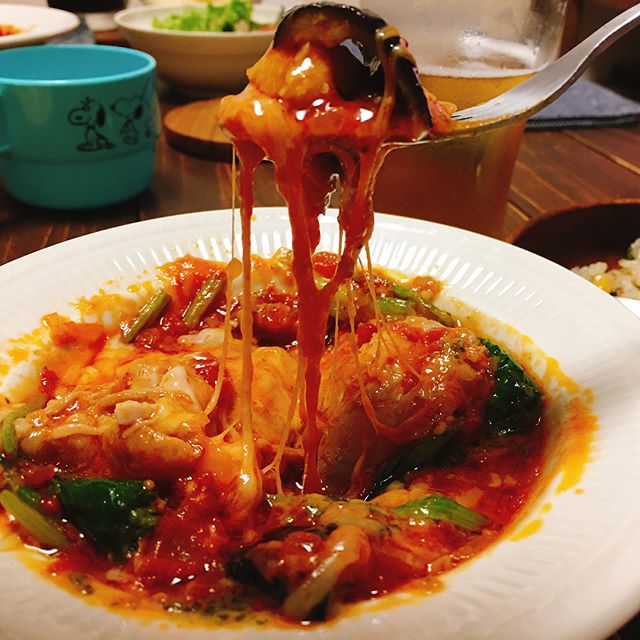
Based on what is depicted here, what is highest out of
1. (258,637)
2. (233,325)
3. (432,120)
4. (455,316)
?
(432,120)

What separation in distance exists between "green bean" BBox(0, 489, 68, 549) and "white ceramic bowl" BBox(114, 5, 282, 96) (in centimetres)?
290

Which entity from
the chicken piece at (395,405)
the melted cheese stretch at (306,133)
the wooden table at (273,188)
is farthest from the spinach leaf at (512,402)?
the wooden table at (273,188)

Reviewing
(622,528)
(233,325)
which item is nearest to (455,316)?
(233,325)

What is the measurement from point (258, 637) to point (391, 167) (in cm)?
176

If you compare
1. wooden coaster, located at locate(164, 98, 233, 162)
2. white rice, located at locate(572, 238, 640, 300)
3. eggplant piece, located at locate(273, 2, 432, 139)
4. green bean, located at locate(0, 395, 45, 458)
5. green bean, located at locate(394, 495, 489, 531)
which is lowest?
wooden coaster, located at locate(164, 98, 233, 162)

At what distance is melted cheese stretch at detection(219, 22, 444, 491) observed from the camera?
1.13 metres

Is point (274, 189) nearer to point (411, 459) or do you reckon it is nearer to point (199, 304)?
point (199, 304)

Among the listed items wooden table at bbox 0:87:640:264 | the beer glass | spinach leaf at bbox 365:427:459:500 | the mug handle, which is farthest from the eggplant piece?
the mug handle

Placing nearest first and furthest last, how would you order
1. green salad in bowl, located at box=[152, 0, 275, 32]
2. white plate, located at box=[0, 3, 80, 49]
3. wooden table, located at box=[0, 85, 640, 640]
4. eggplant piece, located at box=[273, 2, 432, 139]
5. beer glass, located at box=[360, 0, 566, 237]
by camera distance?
eggplant piece, located at box=[273, 2, 432, 139] < beer glass, located at box=[360, 0, 566, 237] < wooden table, located at box=[0, 85, 640, 640] < white plate, located at box=[0, 3, 80, 49] < green salad in bowl, located at box=[152, 0, 275, 32]

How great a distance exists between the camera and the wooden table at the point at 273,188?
105 inches

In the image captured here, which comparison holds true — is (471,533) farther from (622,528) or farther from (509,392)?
(509,392)

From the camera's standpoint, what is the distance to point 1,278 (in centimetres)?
166

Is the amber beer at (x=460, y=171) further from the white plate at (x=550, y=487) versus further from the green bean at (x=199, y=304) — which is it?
the green bean at (x=199, y=304)

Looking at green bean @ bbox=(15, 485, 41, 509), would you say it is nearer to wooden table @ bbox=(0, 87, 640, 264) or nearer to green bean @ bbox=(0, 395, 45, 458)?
green bean @ bbox=(0, 395, 45, 458)
